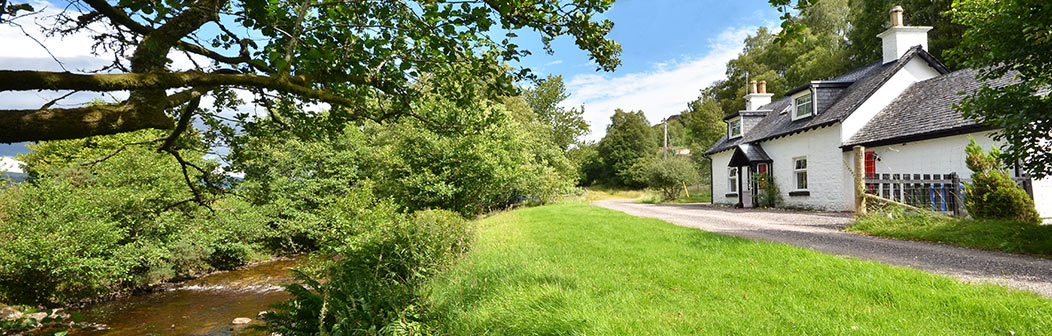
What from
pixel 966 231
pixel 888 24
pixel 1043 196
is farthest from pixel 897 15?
pixel 888 24

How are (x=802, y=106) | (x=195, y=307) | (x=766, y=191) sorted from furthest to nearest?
(x=766, y=191) < (x=802, y=106) < (x=195, y=307)

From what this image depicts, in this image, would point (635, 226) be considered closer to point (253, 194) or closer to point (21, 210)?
point (253, 194)

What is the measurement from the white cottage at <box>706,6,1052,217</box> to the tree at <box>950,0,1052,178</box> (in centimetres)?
415

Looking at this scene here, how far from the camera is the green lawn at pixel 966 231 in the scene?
6664 millimetres

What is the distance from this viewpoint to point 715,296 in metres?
4.27

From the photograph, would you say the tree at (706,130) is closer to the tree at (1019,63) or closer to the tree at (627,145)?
the tree at (627,145)

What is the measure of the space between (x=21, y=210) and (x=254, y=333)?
754cm

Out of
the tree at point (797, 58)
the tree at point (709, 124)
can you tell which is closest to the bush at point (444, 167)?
the tree at point (797, 58)

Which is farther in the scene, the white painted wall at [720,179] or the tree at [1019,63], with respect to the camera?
the white painted wall at [720,179]

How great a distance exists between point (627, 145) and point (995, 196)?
1580 inches

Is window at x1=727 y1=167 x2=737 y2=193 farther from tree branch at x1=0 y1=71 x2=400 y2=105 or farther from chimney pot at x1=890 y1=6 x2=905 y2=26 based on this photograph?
tree branch at x1=0 y1=71 x2=400 y2=105

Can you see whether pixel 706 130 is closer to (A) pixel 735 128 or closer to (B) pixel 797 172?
(A) pixel 735 128

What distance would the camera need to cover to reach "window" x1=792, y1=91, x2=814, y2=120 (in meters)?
17.6

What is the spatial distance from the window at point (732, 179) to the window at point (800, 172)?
420cm
